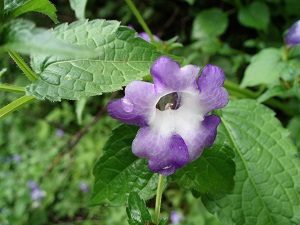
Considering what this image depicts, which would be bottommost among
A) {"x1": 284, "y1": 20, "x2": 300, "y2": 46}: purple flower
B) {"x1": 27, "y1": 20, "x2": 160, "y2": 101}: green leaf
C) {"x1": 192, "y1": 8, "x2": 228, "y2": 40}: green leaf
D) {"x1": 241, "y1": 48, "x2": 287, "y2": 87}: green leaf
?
{"x1": 192, "y1": 8, "x2": 228, "y2": 40}: green leaf

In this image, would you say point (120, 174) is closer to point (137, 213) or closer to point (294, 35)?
point (137, 213)

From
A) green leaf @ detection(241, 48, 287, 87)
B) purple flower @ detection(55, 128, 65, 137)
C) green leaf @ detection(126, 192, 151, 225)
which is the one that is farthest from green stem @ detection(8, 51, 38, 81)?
purple flower @ detection(55, 128, 65, 137)

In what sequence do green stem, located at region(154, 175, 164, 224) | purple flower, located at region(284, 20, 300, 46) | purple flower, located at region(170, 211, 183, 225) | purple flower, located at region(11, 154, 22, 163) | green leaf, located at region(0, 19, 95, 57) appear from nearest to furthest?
green leaf, located at region(0, 19, 95, 57), green stem, located at region(154, 175, 164, 224), purple flower, located at region(284, 20, 300, 46), purple flower, located at region(170, 211, 183, 225), purple flower, located at region(11, 154, 22, 163)

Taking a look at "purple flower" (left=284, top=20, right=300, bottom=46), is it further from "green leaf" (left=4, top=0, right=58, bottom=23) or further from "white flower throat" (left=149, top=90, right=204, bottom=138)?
"green leaf" (left=4, top=0, right=58, bottom=23)

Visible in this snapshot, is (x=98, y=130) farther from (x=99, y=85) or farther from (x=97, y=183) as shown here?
(x=99, y=85)

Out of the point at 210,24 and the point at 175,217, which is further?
the point at 175,217

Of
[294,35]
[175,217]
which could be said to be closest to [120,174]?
[294,35]
